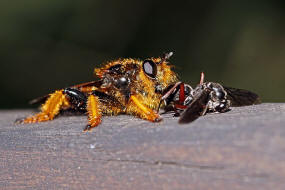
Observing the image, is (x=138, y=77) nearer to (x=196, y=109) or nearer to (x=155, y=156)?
(x=196, y=109)

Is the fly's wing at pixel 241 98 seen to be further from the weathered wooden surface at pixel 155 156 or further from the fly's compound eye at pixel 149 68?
the weathered wooden surface at pixel 155 156

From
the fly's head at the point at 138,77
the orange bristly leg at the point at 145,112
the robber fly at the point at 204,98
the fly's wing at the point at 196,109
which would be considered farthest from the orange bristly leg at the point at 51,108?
the fly's wing at the point at 196,109

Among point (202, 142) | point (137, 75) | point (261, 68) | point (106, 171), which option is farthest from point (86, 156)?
point (261, 68)

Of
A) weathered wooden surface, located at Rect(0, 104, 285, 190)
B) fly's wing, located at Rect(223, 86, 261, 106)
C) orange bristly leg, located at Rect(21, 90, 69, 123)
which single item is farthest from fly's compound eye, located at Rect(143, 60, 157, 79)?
weathered wooden surface, located at Rect(0, 104, 285, 190)

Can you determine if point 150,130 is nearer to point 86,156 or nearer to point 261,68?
point 86,156

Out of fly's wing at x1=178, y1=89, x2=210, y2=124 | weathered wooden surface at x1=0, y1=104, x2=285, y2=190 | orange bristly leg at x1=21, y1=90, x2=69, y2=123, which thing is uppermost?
orange bristly leg at x1=21, y1=90, x2=69, y2=123

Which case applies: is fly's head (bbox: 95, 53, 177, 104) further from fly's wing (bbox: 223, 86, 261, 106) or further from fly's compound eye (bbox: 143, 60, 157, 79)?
fly's wing (bbox: 223, 86, 261, 106)
